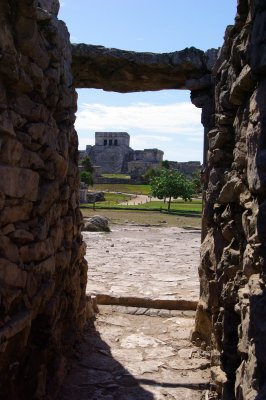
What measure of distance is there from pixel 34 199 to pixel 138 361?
2716 millimetres

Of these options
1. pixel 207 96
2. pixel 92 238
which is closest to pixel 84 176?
pixel 92 238

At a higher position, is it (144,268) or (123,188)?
(123,188)

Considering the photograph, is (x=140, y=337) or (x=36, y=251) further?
(x=140, y=337)

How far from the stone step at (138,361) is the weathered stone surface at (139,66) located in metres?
3.63

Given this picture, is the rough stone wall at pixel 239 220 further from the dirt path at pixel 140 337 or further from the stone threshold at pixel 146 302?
the stone threshold at pixel 146 302

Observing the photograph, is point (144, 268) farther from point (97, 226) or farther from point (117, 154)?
point (117, 154)

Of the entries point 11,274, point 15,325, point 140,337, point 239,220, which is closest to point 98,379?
point 140,337

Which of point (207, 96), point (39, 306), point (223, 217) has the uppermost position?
point (207, 96)

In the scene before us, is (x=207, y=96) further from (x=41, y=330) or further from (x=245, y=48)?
(x=41, y=330)

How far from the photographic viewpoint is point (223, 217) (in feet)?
15.4

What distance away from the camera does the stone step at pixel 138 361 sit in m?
5.00

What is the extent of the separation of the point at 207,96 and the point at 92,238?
1012 cm

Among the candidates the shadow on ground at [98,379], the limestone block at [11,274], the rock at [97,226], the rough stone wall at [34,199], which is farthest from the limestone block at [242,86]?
the rock at [97,226]

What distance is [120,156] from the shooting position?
80.0m
